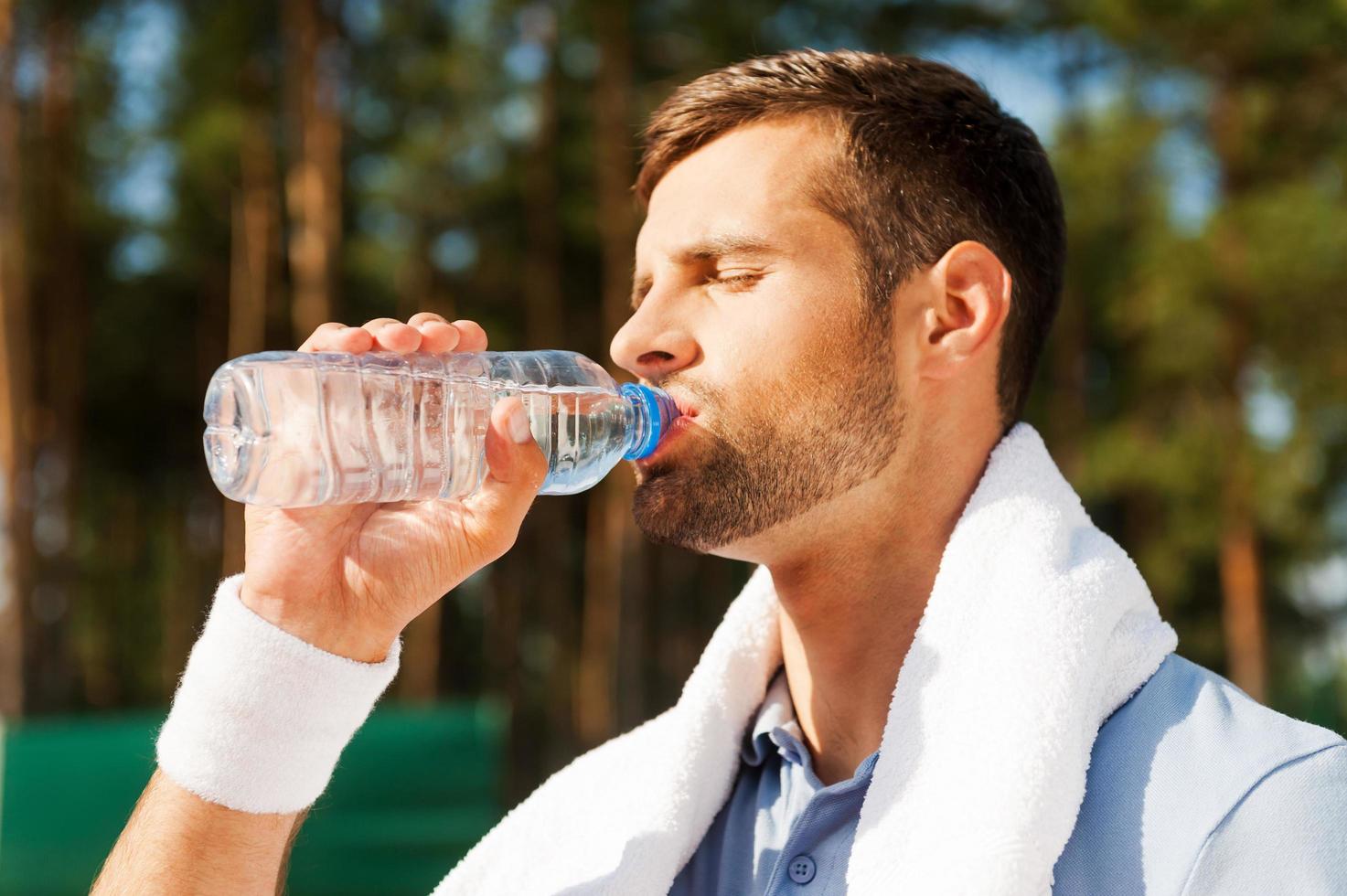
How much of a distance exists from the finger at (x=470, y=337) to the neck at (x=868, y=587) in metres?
0.61

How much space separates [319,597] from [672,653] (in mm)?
25607

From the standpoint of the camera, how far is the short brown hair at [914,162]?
2299 millimetres

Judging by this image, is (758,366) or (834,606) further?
(834,606)

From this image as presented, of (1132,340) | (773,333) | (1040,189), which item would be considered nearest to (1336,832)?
(773,333)

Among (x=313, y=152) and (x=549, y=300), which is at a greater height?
(x=313, y=152)

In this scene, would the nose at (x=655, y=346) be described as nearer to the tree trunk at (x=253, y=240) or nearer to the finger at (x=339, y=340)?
the finger at (x=339, y=340)

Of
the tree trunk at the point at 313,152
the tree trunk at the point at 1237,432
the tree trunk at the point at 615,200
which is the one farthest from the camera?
the tree trunk at the point at 615,200

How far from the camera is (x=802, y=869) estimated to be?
6.61 ft

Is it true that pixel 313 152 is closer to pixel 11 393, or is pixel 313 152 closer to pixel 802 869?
pixel 11 393

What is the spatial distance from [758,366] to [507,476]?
45 centimetres

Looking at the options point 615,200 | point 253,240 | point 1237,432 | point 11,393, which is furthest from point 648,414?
point 253,240

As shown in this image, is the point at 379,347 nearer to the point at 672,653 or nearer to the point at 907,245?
the point at 907,245

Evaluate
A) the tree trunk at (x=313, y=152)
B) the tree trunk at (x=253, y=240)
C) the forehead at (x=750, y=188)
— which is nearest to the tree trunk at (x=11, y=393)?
the tree trunk at (x=313, y=152)

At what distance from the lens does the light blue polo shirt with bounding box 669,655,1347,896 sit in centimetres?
161
